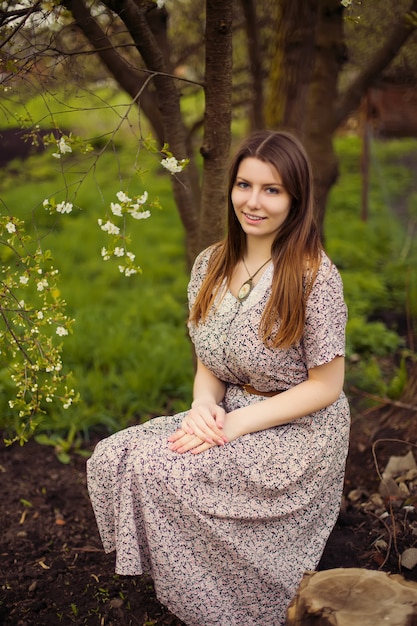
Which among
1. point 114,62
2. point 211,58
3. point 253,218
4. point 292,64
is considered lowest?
point 253,218

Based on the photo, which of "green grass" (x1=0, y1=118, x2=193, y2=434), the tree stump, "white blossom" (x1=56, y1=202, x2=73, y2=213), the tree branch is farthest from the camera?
"green grass" (x1=0, y1=118, x2=193, y2=434)

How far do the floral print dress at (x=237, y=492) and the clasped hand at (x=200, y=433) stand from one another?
3cm

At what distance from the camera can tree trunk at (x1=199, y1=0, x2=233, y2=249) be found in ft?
8.02

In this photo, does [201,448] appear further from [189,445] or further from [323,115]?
[323,115]

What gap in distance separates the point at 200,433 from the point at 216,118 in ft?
4.00

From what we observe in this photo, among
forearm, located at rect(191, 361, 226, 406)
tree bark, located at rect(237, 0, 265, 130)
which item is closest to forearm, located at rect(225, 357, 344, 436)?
forearm, located at rect(191, 361, 226, 406)

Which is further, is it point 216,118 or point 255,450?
point 216,118

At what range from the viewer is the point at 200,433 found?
2219mm

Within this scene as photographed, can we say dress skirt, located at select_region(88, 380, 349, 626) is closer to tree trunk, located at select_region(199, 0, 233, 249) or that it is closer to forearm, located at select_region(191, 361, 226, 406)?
forearm, located at select_region(191, 361, 226, 406)

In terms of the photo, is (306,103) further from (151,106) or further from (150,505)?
(150,505)

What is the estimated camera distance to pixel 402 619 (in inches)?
69.0

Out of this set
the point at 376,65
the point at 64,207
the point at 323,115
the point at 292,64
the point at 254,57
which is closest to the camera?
the point at 64,207

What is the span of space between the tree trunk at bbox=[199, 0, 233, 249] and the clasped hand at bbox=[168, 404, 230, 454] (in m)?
0.91

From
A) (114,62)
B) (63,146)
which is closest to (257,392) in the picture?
(63,146)
